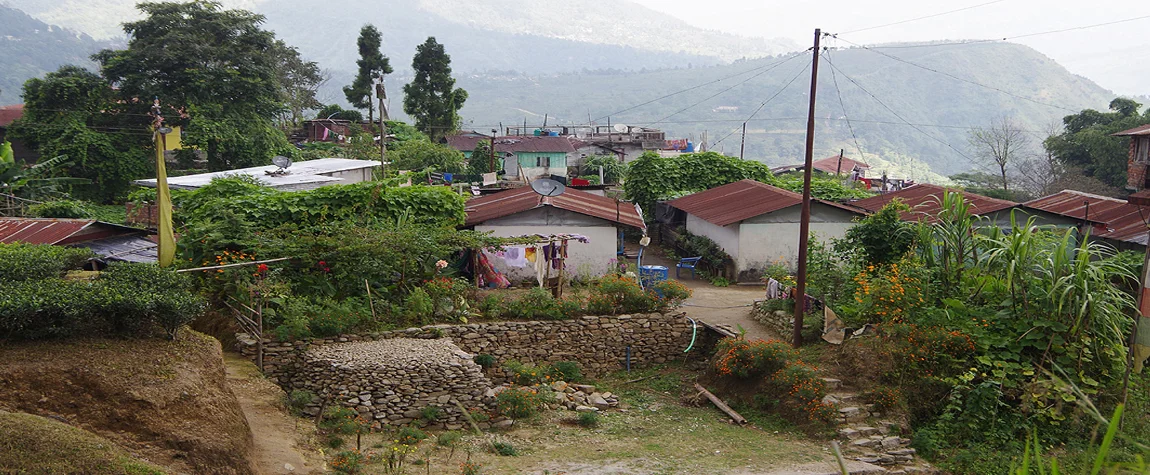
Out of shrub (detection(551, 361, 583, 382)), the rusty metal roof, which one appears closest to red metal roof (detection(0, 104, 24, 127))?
the rusty metal roof

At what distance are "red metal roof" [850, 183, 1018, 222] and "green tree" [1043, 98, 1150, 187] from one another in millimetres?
18604

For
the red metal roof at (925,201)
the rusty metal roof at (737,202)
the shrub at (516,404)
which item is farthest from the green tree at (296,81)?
the shrub at (516,404)

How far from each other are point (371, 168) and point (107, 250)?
1351cm

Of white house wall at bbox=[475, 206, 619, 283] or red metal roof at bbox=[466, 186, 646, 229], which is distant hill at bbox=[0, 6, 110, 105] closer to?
red metal roof at bbox=[466, 186, 646, 229]

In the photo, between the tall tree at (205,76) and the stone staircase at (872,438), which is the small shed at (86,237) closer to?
the stone staircase at (872,438)

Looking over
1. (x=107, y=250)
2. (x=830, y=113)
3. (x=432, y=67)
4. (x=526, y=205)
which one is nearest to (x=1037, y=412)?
(x=526, y=205)

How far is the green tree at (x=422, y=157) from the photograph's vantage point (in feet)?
127

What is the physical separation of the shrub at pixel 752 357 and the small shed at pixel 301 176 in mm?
10402

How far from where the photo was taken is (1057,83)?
A: 138 m

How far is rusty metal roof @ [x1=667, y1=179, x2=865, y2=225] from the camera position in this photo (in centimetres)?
2130

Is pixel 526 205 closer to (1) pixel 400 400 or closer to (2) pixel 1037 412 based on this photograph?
(1) pixel 400 400

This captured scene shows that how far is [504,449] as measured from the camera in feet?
38.0

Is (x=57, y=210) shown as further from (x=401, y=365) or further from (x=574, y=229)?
(x=401, y=365)

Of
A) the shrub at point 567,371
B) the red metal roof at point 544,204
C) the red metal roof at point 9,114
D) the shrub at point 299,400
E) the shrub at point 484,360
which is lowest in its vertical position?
the shrub at point 567,371
